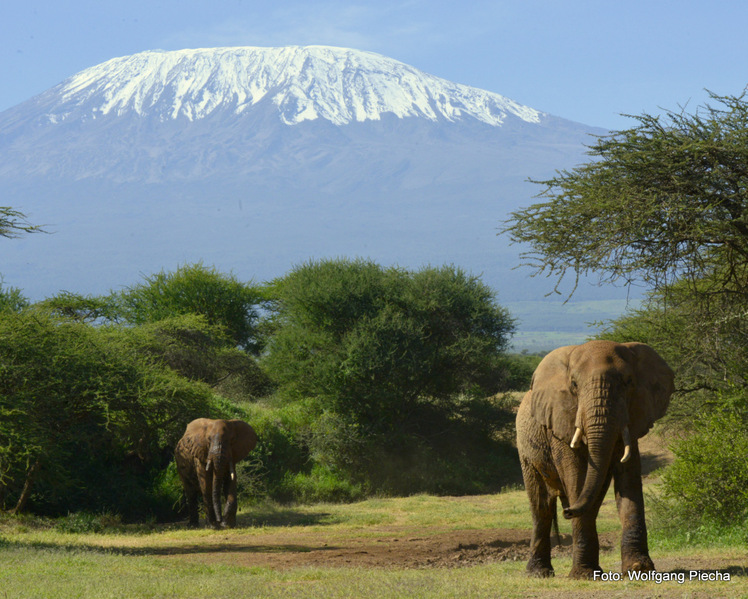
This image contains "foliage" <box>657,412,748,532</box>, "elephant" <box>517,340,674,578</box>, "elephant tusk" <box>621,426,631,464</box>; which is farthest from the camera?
"foliage" <box>657,412,748,532</box>

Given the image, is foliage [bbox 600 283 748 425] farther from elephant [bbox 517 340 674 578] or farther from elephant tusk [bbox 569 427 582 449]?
elephant tusk [bbox 569 427 582 449]

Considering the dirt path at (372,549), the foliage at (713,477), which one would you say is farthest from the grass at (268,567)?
the foliage at (713,477)

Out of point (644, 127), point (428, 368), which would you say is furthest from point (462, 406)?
point (644, 127)

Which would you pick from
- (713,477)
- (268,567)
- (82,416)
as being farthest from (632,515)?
(82,416)

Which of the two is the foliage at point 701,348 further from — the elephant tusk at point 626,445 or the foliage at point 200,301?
the foliage at point 200,301

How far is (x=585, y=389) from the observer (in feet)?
32.5

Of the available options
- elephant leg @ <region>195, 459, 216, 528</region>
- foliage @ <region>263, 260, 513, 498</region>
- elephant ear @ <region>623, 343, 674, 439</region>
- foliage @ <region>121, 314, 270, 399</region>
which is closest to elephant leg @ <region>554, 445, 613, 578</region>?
elephant ear @ <region>623, 343, 674, 439</region>

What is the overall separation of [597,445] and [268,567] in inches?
255

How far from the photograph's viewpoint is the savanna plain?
10148 mm

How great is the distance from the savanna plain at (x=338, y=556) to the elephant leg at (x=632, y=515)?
0.38 m

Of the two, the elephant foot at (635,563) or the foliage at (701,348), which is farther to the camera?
the foliage at (701,348)

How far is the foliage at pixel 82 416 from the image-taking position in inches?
723

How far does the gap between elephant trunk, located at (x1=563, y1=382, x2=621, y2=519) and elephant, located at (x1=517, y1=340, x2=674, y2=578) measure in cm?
1

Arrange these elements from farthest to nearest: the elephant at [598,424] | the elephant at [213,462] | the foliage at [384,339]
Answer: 1. the foliage at [384,339]
2. the elephant at [213,462]
3. the elephant at [598,424]
